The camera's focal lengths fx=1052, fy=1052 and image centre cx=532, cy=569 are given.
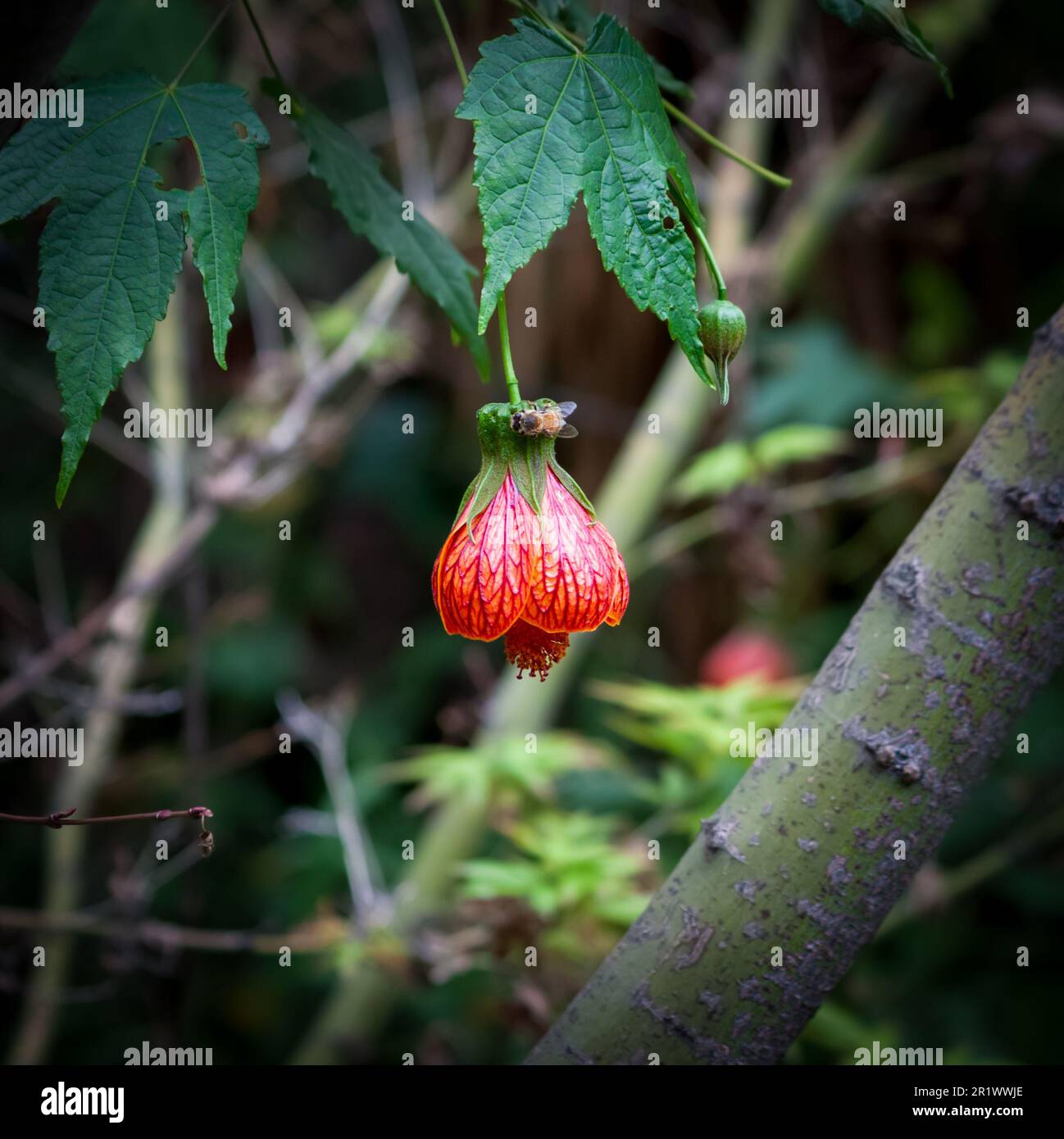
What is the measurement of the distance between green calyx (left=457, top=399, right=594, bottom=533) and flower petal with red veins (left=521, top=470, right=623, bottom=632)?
2 centimetres

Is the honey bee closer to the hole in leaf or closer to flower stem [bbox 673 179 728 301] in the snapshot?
flower stem [bbox 673 179 728 301]

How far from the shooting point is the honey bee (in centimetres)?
71

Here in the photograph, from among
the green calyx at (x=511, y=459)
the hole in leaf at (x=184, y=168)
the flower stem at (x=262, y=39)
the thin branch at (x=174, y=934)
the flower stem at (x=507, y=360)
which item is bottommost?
the thin branch at (x=174, y=934)

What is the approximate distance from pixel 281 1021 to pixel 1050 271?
2.44m

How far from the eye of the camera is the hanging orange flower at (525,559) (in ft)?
2.25

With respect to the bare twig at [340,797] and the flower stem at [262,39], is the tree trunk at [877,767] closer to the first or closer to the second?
the flower stem at [262,39]

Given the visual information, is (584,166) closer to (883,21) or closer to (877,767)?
(883,21)

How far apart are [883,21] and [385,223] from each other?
367mm

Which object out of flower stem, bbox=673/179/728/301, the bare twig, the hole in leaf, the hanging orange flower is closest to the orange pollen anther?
the hanging orange flower

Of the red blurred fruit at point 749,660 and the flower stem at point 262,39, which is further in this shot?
the red blurred fruit at point 749,660

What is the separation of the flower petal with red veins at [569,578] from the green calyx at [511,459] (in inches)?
0.8

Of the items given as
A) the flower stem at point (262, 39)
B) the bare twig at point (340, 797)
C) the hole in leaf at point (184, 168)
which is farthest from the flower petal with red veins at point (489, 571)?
the hole in leaf at point (184, 168)

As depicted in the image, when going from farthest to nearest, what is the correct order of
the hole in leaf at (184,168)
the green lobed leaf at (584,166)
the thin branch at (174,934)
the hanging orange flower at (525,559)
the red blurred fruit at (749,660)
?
the red blurred fruit at (749,660) < the hole in leaf at (184,168) < the thin branch at (174,934) < the hanging orange flower at (525,559) < the green lobed leaf at (584,166)
